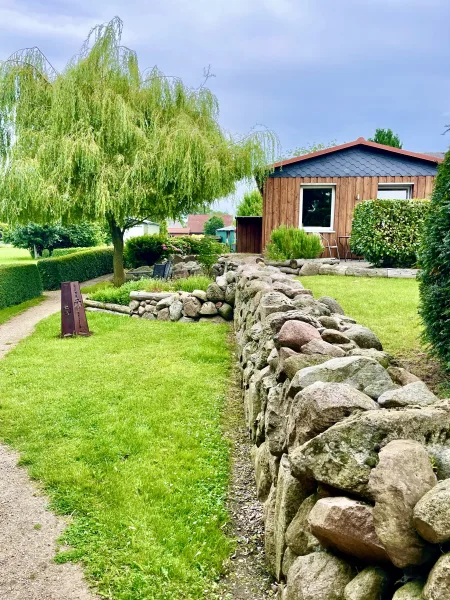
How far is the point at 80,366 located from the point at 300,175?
35.4 ft

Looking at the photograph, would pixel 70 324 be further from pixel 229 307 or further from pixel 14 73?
pixel 14 73

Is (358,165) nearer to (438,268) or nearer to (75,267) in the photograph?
(75,267)

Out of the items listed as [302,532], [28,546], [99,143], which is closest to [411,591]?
[302,532]

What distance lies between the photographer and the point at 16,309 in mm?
11117

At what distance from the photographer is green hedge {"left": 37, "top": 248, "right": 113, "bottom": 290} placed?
1461 cm

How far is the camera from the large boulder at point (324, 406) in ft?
5.83

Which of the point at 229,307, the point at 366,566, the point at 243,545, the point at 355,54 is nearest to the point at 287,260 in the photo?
the point at 229,307

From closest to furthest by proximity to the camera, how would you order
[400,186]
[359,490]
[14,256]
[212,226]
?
1. [359,490]
2. [400,186]
3. [14,256]
4. [212,226]

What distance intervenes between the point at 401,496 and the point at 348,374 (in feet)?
3.09

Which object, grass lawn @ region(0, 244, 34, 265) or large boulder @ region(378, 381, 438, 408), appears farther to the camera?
grass lawn @ region(0, 244, 34, 265)

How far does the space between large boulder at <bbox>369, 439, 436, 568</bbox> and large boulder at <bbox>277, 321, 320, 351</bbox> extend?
1503 millimetres

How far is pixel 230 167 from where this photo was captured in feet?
41.6

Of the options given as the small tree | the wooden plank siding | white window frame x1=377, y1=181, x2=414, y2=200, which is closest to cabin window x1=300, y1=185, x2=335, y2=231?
the wooden plank siding

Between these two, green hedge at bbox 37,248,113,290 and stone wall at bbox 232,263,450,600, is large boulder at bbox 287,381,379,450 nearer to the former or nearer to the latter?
stone wall at bbox 232,263,450,600
